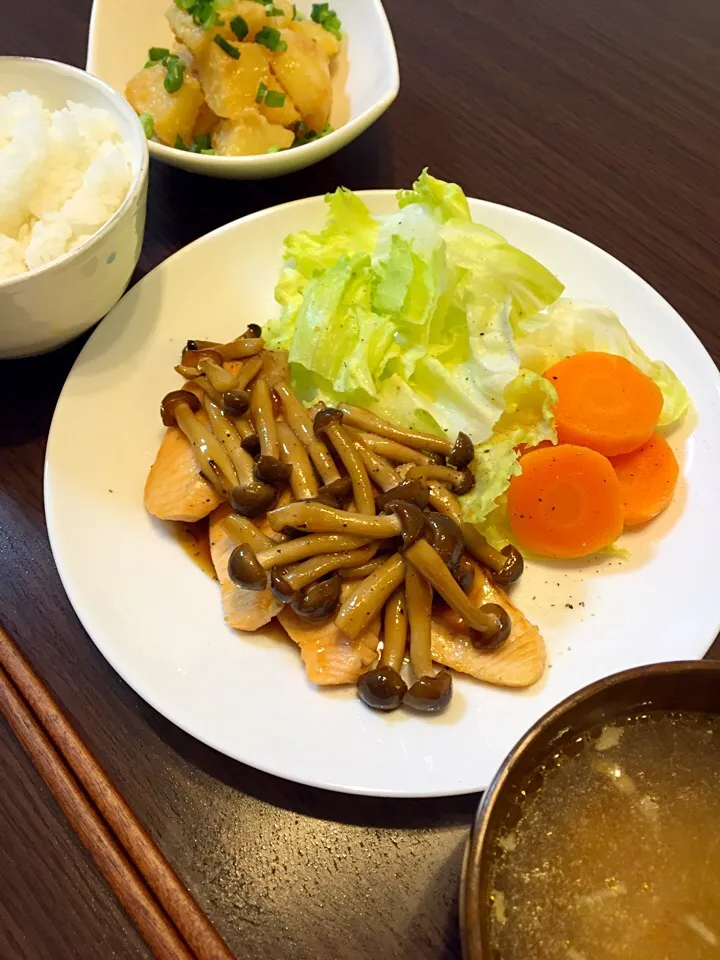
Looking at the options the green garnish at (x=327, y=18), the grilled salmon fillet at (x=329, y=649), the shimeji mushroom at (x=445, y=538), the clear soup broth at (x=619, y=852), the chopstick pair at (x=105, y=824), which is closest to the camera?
the clear soup broth at (x=619, y=852)

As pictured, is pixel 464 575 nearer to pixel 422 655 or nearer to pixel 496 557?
pixel 496 557

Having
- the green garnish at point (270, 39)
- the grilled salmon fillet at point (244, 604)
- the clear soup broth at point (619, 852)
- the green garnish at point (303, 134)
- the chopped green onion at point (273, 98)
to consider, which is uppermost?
the green garnish at point (270, 39)

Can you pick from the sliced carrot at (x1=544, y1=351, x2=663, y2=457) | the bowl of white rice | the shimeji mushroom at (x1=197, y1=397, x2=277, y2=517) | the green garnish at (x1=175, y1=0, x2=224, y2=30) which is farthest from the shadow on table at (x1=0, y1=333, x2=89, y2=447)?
the sliced carrot at (x1=544, y1=351, x2=663, y2=457)

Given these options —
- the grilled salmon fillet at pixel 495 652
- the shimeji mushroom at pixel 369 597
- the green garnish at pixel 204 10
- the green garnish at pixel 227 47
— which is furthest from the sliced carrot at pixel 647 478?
the green garnish at pixel 204 10

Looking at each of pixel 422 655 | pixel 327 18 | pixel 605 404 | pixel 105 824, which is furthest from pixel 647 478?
pixel 327 18

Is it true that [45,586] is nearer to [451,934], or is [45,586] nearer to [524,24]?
[451,934]

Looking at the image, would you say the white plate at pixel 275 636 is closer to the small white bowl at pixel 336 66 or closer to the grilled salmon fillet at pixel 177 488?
the grilled salmon fillet at pixel 177 488

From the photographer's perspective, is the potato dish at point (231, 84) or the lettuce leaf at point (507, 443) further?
the potato dish at point (231, 84)
